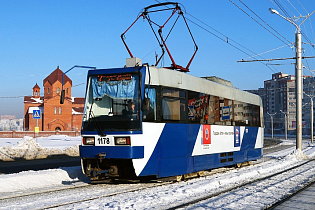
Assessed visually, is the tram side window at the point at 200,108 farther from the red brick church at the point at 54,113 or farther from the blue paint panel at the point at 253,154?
the red brick church at the point at 54,113

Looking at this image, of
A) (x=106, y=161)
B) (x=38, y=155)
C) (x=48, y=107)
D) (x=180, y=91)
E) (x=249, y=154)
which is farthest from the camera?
(x=48, y=107)

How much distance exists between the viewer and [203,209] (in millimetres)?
8016

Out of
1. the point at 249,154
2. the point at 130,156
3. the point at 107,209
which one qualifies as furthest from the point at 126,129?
the point at 249,154

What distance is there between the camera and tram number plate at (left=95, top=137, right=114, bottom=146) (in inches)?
446

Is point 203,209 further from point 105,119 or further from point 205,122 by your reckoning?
point 205,122

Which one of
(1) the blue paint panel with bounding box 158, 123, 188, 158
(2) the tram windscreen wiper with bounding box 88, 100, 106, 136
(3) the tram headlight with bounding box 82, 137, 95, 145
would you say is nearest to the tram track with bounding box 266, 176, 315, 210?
(1) the blue paint panel with bounding box 158, 123, 188, 158

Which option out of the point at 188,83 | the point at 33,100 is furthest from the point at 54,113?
the point at 188,83

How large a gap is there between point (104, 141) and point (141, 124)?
116 cm

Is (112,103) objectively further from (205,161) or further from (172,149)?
(205,161)

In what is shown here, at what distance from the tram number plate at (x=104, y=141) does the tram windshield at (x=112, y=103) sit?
0.80 ft

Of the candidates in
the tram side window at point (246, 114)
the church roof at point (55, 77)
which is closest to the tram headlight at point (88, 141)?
the tram side window at point (246, 114)

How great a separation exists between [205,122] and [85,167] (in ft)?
14.4

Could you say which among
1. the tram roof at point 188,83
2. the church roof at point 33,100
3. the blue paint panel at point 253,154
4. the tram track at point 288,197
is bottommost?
the tram track at point 288,197

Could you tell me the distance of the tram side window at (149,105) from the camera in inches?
435
